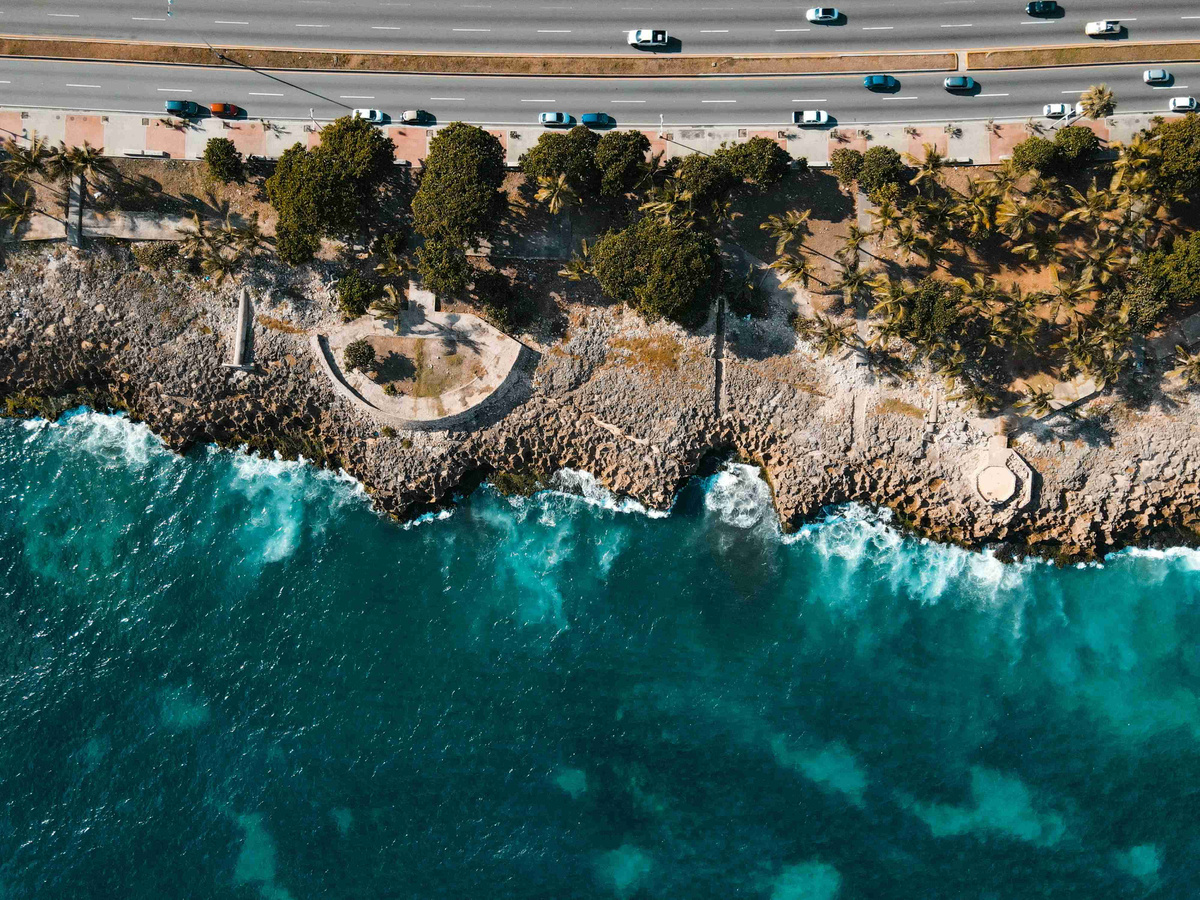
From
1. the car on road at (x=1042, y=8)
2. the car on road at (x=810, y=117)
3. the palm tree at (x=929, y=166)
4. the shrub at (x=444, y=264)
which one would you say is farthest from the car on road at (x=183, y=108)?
the car on road at (x=1042, y=8)

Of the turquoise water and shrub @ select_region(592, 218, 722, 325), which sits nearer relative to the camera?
shrub @ select_region(592, 218, 722, 325)

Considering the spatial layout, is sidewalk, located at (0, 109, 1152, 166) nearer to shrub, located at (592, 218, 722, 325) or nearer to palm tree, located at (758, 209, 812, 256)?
palm tree, located at (758, 209, 812, 256)

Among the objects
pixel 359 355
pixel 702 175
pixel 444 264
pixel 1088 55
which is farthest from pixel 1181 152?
pixel 359 355

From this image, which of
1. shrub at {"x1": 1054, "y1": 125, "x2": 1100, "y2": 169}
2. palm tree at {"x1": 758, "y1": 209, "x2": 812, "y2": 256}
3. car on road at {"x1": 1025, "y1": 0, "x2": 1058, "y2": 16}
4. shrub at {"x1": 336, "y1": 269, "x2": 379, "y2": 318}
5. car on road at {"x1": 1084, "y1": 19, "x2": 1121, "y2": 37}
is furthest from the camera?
shrub at {"x1": 336, "y1": 269, "x2": 379, "y2": 318}

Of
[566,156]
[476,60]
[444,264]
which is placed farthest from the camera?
[476,60]

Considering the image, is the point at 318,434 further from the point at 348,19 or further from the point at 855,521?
the point at 855,521

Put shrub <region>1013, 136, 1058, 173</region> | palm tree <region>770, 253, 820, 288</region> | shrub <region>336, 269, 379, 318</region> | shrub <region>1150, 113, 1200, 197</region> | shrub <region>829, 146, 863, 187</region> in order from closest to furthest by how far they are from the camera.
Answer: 1. shrub <region>1150, 113, 1200, 197</region>
2. shrub <region>1013, 136, 1058, 173</region>
3. shrub <region>829, 146, 863, 187</region>
4. palm tree <region>770, 253, 820, 288</region>
5. shrub <region>336, 269, 379, 318</region>

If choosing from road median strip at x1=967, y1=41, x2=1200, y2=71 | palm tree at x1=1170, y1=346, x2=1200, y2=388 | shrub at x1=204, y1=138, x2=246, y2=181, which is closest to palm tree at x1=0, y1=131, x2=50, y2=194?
shrub at x1=204, y1=138, x2=246, y2=181

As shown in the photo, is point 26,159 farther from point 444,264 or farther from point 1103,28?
point 1103,28
